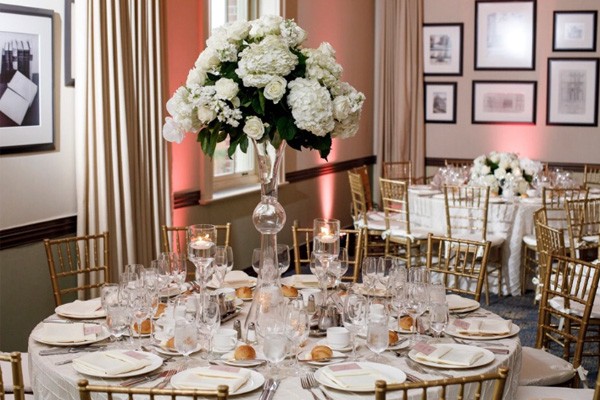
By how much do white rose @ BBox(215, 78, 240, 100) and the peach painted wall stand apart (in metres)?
7.42

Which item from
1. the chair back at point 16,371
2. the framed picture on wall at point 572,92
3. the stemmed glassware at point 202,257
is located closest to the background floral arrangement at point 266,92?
the stemmed glassware at point 202,257

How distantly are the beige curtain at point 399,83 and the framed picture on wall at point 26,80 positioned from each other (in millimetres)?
5914

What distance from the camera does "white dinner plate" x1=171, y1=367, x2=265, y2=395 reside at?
2.85 meters

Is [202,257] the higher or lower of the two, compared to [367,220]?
higher

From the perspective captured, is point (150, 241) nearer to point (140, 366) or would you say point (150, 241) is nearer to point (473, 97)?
point (140, 366)

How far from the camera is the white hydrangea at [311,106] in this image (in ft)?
10.7

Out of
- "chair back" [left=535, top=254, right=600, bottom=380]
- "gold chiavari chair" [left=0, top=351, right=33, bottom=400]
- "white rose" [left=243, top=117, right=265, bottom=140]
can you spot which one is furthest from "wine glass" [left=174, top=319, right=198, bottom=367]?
"chair back" [left=535, top=254, right=600, bottom=380]

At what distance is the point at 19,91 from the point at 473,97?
653 cm

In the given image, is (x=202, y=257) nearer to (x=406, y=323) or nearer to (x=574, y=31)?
(x=406, y=323)

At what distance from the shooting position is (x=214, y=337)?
323 cm

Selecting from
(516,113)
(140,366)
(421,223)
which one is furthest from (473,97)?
(140,366)

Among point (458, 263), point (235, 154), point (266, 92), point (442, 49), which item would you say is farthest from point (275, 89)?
point (442, 49)

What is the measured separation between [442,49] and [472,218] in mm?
3582

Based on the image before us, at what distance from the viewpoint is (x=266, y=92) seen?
10.8 feet
